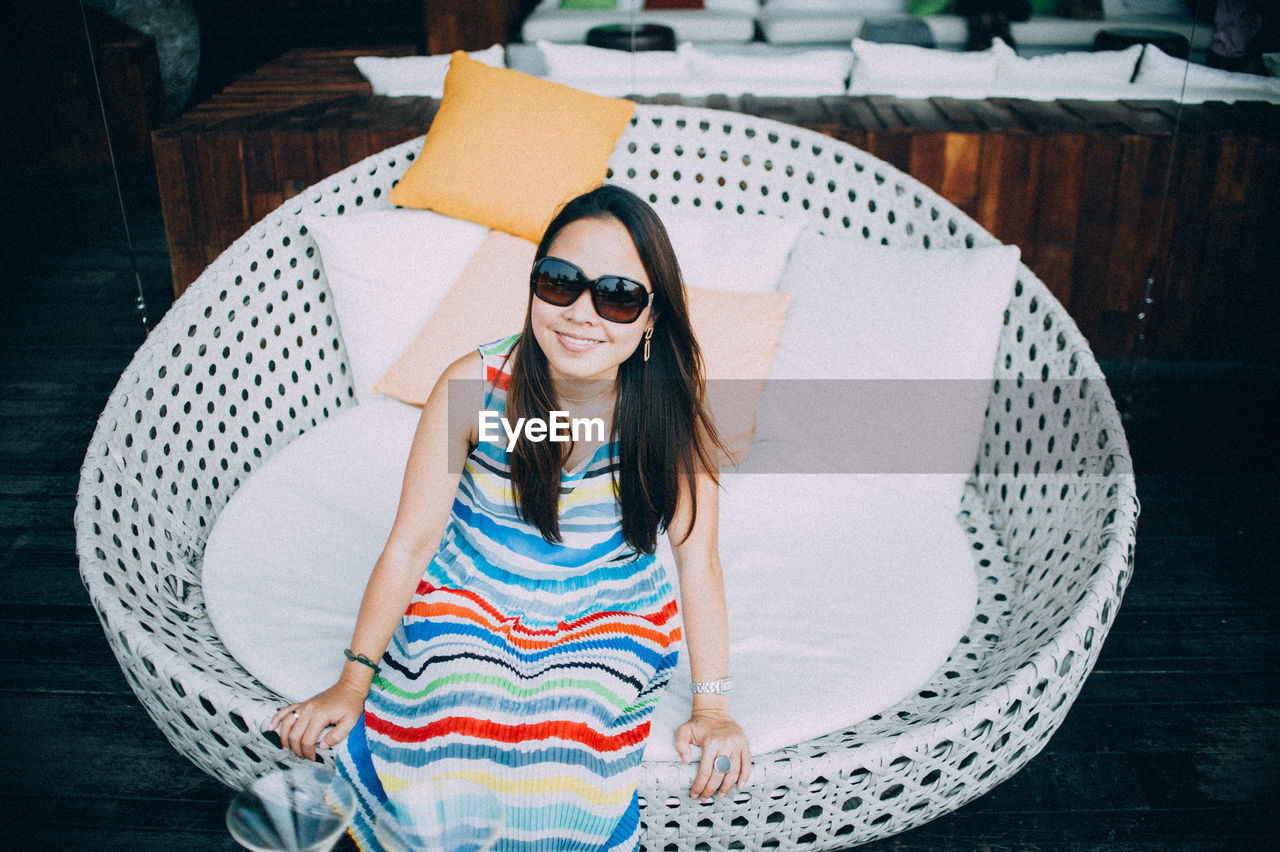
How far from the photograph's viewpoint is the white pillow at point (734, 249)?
2.41 metres

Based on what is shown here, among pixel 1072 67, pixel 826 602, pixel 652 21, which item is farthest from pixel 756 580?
pixel 652 21

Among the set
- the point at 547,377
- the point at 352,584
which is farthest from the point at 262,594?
the point at 547,377

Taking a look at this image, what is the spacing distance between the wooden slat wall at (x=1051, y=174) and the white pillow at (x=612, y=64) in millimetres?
208

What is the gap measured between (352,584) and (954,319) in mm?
1307

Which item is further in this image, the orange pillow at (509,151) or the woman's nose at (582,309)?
the orange pillow at (509,151)

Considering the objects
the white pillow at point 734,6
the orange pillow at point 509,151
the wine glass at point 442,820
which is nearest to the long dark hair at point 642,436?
the wine glass at point 442,820

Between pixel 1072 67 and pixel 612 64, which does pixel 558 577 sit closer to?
pixel 612 64

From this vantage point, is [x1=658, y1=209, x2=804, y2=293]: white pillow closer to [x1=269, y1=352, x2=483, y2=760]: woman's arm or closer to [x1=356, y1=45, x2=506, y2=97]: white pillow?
[x1=269, y1=352, x2=483, y2=760]: woman's arm

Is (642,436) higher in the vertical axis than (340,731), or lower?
higher

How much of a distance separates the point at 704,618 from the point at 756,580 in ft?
1.17

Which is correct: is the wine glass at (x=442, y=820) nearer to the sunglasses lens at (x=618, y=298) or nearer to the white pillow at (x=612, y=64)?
the sunglasses lens at (x=618, y=298)

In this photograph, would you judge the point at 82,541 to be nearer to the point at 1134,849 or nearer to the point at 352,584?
the point at 352,584

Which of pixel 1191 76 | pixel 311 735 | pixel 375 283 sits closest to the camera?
pixel 311 735

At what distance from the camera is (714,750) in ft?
4.57
